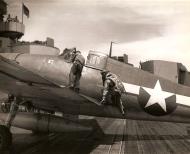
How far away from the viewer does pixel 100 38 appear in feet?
32.7

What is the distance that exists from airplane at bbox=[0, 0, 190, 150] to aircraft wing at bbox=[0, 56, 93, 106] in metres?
0.02

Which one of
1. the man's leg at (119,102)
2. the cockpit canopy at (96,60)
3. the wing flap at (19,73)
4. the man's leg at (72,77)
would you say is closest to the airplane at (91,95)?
the cockpit canopy at (96,60)

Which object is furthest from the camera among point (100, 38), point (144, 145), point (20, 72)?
point (100, 38)

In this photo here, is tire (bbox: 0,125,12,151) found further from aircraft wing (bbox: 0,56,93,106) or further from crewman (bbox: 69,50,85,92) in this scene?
crewman (bbox: 69,50,85,92)

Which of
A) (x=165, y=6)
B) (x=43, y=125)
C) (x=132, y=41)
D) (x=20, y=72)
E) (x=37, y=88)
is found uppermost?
(x=165, y=6)

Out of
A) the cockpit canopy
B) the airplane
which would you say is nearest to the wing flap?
the airplane

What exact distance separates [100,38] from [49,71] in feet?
9.93

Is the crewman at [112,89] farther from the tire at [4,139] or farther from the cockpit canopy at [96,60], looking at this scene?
the tire at [4,139]

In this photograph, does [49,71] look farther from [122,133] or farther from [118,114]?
[122,133]

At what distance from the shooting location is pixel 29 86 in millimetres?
6520

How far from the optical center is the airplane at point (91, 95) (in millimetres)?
7238

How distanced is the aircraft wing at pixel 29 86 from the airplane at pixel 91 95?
0.02 meters

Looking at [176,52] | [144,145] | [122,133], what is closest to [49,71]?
[144,145]

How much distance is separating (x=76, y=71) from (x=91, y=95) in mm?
796
